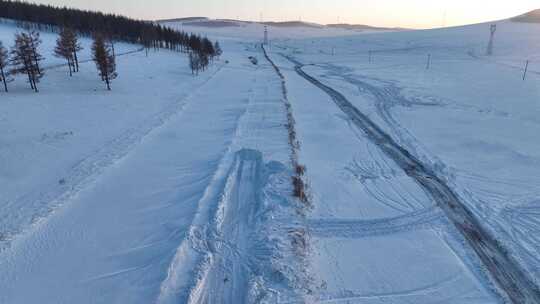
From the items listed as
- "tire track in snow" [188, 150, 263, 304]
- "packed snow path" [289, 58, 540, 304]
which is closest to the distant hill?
"packed snow path" [289, 58, 540, 304]

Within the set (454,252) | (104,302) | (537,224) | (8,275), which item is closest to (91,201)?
(8,275)

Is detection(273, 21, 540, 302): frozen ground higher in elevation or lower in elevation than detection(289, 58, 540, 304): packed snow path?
higher

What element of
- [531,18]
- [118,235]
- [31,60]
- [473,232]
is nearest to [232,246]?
[118,235]

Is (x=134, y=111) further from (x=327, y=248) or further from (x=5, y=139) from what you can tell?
(x=327, y=248)

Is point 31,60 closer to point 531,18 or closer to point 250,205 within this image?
point 250,205

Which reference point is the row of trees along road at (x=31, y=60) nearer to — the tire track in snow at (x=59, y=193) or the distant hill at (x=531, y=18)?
the tire track in snow at (x=59, y=193)

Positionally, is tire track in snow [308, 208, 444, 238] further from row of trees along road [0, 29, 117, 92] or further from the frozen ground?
row of trees along road [0, 29, 117, 92]
